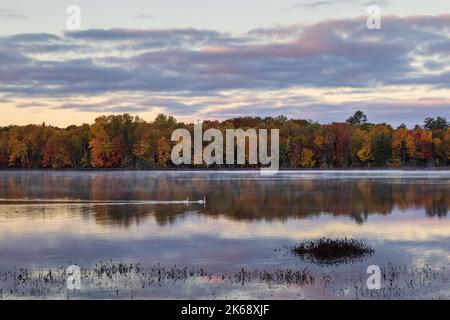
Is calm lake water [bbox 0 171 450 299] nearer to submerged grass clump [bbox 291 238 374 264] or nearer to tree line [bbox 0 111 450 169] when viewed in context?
submerged grass clump [bbox 291 238 374 264]

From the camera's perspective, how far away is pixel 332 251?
24.8 m

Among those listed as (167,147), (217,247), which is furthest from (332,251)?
(167,147)

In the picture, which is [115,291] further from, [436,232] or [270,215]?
[270,215]

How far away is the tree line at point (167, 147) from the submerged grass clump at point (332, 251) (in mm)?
132715

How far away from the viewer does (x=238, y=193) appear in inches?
2451

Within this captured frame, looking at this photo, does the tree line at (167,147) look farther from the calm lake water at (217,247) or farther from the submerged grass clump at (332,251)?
the submerged grass clump at (332,251)

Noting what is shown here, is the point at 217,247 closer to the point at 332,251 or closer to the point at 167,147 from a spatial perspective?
the point at 332,251

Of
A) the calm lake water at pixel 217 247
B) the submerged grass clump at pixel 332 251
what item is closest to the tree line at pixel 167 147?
the calm lake water at pixel 217 247

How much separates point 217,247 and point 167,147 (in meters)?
133

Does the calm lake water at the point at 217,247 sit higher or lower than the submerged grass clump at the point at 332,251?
lower

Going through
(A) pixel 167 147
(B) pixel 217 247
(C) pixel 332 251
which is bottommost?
(B) pixel 217 247

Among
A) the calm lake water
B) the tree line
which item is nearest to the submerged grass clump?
the calm lake water

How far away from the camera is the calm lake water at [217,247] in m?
19.2
